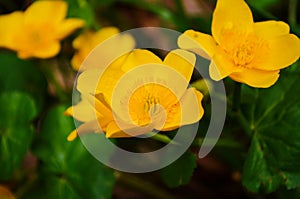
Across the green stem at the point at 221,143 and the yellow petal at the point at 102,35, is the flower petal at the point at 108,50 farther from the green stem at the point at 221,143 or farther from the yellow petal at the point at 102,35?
the green stem at the point at 221,143

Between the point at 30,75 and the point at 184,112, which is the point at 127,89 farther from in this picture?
the point at 30,75

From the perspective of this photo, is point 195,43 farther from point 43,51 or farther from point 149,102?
point 43,51

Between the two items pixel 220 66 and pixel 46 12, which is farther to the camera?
pixel 46 12

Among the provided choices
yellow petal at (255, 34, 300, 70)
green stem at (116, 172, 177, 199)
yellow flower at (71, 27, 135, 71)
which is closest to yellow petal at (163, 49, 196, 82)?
yellow petal at (255, 34, 300, 70)

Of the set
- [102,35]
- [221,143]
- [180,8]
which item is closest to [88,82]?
[221,143]

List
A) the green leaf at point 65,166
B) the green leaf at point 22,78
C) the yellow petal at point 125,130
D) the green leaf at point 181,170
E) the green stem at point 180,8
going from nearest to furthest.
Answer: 1. the yellow petal at point 125,130
2. the green leaf at point 181,170
3. the green leaf at point 65,166
4. the green leaf at point 22,78
5. the green stem at point 180,8

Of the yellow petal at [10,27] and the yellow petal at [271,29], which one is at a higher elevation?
the yellow petal at [271,29]

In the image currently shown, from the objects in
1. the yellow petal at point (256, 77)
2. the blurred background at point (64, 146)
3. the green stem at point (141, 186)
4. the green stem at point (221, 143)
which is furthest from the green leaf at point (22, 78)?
the yellow petal at point (256, 77)
